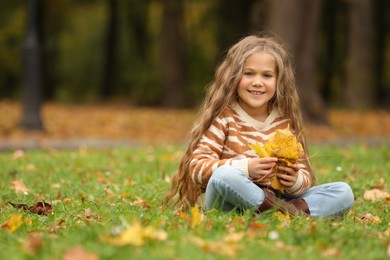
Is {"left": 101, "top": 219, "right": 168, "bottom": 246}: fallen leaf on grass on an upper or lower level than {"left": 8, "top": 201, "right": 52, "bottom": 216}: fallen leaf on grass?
upper

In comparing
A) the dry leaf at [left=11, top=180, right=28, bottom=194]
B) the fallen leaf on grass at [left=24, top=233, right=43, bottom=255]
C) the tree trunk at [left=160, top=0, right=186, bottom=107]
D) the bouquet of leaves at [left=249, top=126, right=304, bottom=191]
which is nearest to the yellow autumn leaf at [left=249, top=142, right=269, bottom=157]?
the bouquet of leaves at [left=249, top=126, right=304, bottom=191]

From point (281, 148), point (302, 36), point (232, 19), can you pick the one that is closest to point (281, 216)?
point (281, 148)

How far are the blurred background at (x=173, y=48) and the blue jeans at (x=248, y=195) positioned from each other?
20.5 ft

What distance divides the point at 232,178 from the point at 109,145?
6.85 m

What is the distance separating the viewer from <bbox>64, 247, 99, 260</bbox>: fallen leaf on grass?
276cm

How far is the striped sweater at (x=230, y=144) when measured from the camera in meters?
4.31

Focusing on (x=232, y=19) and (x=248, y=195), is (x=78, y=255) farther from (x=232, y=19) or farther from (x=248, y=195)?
(x=232, y=19)

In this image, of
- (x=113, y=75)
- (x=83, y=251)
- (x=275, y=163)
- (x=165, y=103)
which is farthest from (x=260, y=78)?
(x=113, y=75)

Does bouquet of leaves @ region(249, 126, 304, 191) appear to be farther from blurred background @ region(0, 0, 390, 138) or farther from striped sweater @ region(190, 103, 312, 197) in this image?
blurred background @ region(0, 0, 390, 138)

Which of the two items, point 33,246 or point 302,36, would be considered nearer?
point 33,246

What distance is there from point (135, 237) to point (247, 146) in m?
1.61

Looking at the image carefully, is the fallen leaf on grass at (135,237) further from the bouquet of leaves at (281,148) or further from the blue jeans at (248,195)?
the bouquet of leaves at (281,148)

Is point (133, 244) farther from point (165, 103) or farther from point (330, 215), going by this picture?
point (165, 103)

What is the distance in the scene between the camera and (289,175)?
422cm
